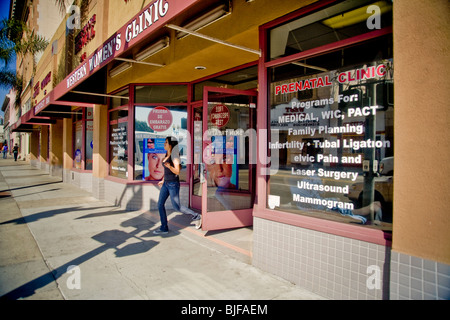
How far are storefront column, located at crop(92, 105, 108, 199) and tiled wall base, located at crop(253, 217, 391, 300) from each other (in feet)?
21.8

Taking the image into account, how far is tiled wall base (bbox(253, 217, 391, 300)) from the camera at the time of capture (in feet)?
9.12

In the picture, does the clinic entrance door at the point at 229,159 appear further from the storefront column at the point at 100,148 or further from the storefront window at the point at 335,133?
the storefront column at the point at 100,148

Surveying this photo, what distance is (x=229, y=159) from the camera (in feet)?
20.2

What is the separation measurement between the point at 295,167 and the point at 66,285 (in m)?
3.18

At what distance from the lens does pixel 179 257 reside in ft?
14.3

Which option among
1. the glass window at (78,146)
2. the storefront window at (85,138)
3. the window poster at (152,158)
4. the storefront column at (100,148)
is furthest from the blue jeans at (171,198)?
the glass window at (78,146)

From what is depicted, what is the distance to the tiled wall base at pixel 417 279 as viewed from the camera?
227cm

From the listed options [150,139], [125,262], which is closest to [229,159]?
[150,139]

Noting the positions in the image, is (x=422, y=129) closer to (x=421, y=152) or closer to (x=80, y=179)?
(x=421, y=152)

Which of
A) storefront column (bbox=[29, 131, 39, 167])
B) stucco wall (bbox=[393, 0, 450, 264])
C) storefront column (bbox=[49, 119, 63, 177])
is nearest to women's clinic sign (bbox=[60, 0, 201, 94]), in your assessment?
stucco wall (bbox=[393, 0, 450, 264])

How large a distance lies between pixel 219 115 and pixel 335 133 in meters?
2.85
